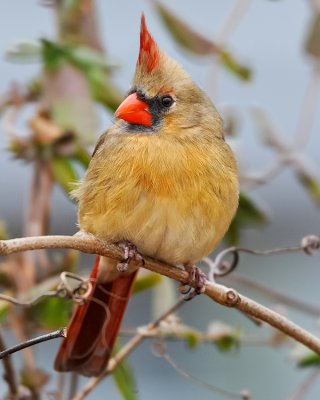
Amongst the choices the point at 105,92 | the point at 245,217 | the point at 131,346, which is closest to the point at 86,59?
the point at 105,92

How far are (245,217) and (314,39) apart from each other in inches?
25.9

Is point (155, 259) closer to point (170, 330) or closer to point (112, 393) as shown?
point (170, 330)

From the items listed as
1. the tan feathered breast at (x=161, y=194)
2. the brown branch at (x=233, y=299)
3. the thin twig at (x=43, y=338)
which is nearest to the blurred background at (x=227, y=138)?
the tan feathered breast at (x=161, y=194)

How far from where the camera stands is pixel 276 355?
4699 mm

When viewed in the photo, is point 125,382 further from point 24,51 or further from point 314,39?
point 314,39

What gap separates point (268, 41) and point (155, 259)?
127 inches

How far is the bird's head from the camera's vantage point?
231cm

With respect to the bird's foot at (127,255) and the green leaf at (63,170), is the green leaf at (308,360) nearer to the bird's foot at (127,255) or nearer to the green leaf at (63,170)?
the bird's foot at (127,255)

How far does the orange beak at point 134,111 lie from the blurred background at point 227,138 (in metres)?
0.31

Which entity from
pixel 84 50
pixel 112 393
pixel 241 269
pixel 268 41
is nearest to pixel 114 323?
pixel 84 50

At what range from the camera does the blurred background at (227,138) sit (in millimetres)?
2609

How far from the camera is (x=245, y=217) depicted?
9.15 ft

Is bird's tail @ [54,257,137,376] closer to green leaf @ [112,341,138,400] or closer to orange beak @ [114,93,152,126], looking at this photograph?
green leaf @ [112,341,138,400]

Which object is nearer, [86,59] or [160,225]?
[160,225]
